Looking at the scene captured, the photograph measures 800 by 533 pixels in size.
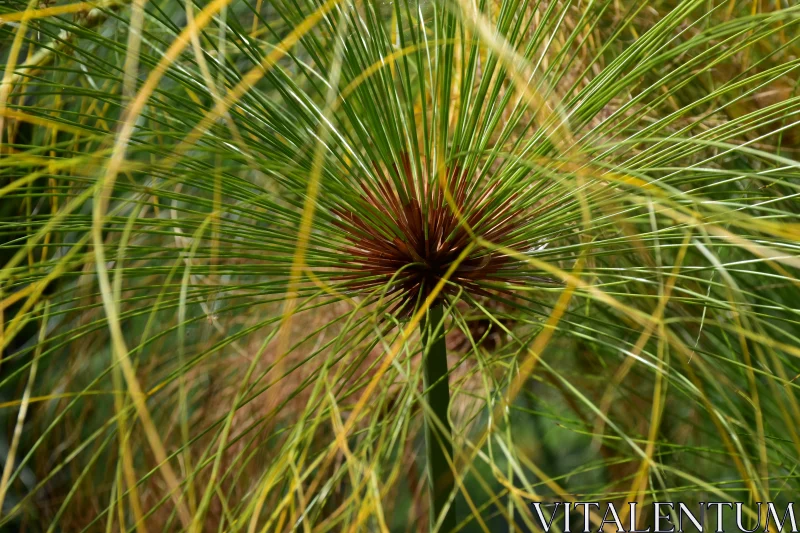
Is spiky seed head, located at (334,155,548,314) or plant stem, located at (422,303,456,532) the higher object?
spiky seed head, located at (334,155,548,314)

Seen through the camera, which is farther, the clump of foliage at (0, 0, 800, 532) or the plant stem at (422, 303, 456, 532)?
the plant stem at (422, 303, 456, 532)

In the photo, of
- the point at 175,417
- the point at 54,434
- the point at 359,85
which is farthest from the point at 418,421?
the point at 359,85

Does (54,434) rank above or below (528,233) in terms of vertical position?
below

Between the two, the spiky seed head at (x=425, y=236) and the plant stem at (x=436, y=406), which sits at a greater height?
the spiky seed head at (x=425, y=236)

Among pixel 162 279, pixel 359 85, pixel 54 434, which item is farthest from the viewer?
pixel 54 434

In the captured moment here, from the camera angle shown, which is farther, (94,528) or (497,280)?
(94,528)

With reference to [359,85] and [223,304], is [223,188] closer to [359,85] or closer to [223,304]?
[359,85]

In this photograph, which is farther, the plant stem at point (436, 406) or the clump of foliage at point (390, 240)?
the plant stem at point (436, 406)

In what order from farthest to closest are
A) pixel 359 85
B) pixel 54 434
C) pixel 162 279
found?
pixel 54 434 → pixel 162 279 → pixel 359 85
